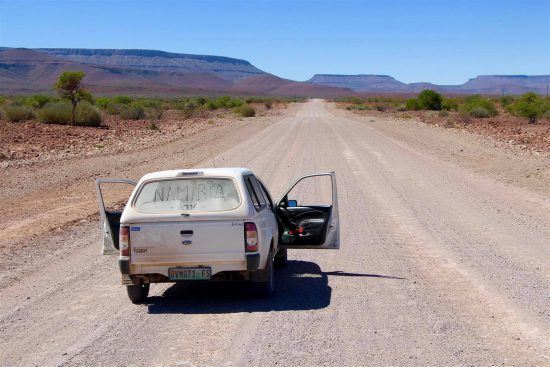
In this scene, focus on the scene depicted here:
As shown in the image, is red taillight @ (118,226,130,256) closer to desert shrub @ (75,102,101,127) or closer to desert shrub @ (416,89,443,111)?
desert shrub @ (75,102,101,127)

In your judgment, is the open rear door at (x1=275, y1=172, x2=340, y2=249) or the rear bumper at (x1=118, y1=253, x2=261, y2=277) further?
the open rear door at (x1=275, y1=172, x2=340, y2=249)

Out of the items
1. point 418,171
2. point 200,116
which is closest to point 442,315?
point 418,171

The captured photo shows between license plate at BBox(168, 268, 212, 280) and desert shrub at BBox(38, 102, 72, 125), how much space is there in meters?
35.2

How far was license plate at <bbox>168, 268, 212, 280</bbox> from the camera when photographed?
763 centimetres

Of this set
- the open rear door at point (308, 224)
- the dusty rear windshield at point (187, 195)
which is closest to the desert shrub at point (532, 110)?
the open rear door at point (308, 224)

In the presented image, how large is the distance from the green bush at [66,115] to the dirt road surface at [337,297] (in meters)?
24.5

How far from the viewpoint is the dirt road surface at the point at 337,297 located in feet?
20.6

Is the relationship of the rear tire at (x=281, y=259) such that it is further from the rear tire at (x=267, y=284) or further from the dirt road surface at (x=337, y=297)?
the rear tire at (x=267, y=284)

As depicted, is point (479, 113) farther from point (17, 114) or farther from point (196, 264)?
point (196, 264)

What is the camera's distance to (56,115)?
41125 millimetres

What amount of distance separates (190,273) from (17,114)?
3471 centimetres

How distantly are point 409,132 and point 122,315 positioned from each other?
36.2 meters

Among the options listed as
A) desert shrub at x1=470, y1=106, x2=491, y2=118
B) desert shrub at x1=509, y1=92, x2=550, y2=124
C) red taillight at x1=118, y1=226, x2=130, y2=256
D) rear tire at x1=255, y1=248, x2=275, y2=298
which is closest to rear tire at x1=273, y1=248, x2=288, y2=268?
rear tire at x1=255, y1=248, x2=275, y2=298

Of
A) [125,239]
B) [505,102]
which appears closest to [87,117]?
[125,239]
